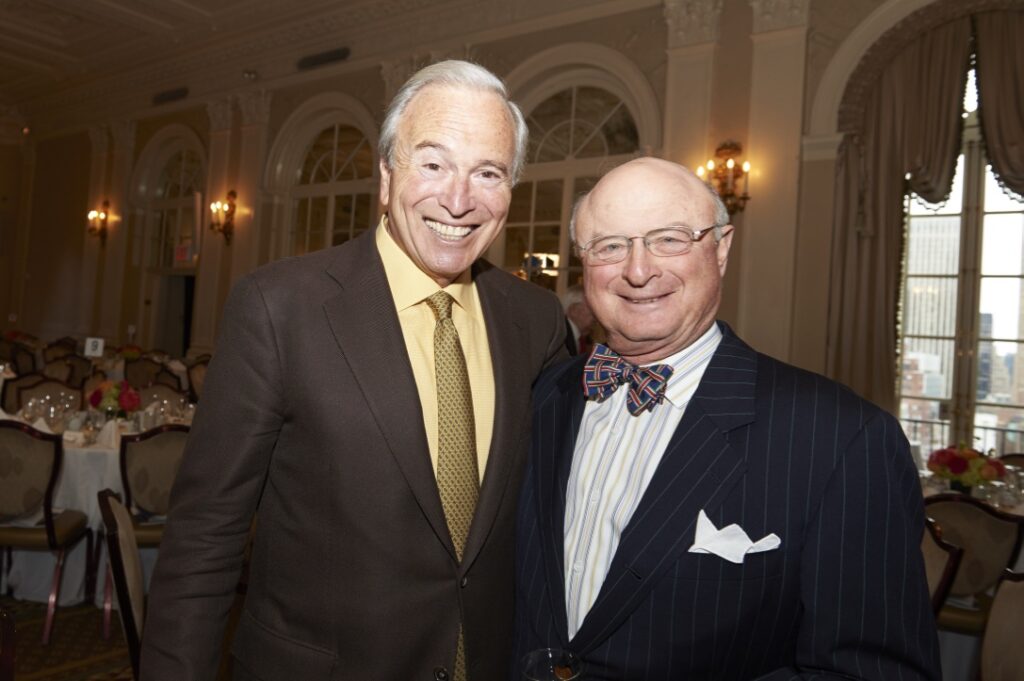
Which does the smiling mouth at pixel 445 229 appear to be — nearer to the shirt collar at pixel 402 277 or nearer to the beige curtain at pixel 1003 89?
the shirt collar at pixel 402 277

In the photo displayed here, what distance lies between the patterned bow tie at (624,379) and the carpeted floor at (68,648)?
2972 mm

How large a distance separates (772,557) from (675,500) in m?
0.17

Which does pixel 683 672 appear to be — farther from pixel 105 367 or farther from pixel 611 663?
pixel 105 367

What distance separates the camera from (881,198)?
6.17 metres

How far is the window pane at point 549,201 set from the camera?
8156mm

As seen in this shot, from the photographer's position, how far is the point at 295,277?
1.37 metres

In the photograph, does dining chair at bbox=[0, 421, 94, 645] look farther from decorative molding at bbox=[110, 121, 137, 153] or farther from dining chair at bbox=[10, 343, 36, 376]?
decorative molding at bbox=[110, 121, 137, 153]

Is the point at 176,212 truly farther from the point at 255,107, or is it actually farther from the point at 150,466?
the point at 150,466

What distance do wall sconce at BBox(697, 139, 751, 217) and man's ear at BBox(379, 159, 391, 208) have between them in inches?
210

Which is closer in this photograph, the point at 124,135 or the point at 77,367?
the point at 77,367

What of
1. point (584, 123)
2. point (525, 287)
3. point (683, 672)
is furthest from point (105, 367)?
point (683, 672)

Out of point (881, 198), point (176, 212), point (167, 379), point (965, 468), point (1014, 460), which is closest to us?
point (965, 468)

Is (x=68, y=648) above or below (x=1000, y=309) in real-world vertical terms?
below

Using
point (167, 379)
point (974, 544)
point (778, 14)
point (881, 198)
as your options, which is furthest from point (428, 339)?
point (167, 379)
